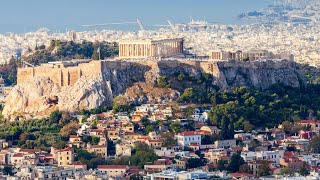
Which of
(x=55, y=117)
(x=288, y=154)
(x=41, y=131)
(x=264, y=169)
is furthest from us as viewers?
(x=55, y=117)

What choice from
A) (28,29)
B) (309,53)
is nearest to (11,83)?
(309,53)

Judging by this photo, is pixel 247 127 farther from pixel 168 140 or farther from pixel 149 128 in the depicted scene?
pixel 168 140

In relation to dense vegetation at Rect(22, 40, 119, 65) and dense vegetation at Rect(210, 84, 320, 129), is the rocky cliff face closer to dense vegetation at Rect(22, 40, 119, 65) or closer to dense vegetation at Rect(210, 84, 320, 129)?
dense vegetation at Rect(210, 84, 320, 129)

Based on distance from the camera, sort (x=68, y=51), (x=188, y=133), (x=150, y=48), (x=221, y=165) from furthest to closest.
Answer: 1. (x=68, y=51)
2. (x=150, y=48)
3. (x=188, y=133)
4. (x=221, y=165)

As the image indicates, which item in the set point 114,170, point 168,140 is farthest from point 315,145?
point 114,170

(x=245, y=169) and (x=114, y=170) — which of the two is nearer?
(x=114, y=170)

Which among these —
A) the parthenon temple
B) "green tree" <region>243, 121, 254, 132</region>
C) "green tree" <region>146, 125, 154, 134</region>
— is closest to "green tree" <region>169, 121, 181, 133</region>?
"green tree" <region>146, 125, 154, 134</region>
